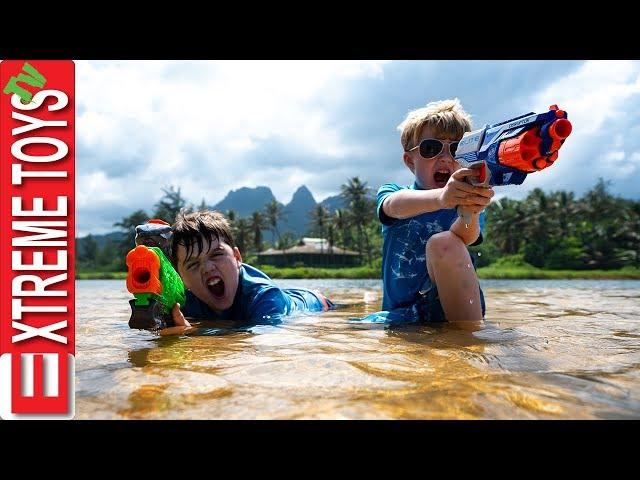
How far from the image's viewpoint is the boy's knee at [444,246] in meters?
2.83

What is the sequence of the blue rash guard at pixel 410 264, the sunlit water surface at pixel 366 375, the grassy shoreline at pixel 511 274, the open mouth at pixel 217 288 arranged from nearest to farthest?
the sunlit water surface at pixel 366 375 < the blue rash guard at pixel 410 264 < the open mouth at pixel 217 288 < the grassy shoreline at pixel 511 274

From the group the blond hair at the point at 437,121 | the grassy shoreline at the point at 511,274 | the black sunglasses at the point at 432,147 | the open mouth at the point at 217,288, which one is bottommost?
the grassy shoreline at the point at 511,274

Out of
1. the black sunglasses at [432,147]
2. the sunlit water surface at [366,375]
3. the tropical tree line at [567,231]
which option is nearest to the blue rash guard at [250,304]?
the sunlit water surface at [366,375]

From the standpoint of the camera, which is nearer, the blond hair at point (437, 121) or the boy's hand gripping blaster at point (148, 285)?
the boy's hand gripping blaster at point (148, 285)

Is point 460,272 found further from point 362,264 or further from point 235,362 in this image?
point 362,264

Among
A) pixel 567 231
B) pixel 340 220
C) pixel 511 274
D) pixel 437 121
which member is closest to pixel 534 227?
pixel 567 231

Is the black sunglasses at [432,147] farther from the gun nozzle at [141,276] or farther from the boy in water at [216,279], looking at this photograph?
the gun nozzle at [141,276]

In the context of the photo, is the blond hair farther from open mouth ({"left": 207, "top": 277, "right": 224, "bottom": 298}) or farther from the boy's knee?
open mouth ({"left": 207, "top": 277, "right": 224, "bottom": 298})

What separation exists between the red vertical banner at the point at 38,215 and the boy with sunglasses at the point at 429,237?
1906mm

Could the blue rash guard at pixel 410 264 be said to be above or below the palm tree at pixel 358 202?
below

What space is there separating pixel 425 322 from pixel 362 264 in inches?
2142

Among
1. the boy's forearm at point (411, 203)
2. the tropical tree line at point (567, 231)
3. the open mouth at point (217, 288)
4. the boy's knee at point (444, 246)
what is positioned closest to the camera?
the boy's forearm at point (411, 203)

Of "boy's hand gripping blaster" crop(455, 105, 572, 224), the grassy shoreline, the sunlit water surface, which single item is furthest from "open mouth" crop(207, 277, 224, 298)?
the grassy shoreline
